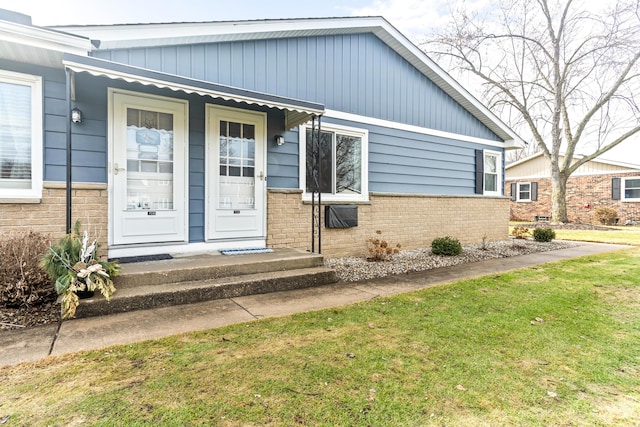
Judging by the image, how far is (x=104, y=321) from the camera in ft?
10.7

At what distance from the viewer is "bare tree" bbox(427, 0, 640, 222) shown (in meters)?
13.2

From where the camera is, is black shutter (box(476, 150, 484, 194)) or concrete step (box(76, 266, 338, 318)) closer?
concrete step (box(76, 266, 338, 318))

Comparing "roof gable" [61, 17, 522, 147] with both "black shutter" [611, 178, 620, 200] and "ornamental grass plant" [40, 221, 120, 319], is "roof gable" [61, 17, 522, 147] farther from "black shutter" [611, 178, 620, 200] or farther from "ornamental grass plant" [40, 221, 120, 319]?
"black shutter" [611, 178, 620, 200]

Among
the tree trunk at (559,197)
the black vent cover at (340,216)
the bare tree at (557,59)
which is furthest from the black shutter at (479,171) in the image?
the tree trunk at (559,197)

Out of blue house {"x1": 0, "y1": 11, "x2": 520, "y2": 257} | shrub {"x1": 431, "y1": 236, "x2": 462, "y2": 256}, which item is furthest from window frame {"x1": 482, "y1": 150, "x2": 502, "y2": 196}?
shrub {"x1": 431, "y1": 236, "x2": 462, "y2": 256}

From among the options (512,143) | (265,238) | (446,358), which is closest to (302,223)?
(265,238)

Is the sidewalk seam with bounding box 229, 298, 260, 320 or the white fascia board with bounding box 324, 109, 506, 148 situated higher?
the white fascia board with bounding box 324, 109, 506, 148

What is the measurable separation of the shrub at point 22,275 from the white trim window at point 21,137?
1047 mm

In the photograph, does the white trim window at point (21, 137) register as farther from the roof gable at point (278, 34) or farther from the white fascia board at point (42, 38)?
the roof gable at point (278, 34)

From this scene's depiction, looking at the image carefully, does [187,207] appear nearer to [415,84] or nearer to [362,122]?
[362,122]

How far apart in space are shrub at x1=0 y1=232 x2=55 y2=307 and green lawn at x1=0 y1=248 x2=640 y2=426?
1.51 m

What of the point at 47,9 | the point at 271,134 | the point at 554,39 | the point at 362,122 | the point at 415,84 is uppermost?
the point at 554,39

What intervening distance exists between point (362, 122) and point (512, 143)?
5.62 m

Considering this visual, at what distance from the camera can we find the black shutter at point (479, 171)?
9.52 metres
